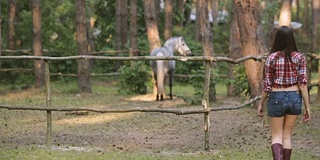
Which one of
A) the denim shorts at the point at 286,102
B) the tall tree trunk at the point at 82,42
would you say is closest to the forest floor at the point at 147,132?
the denim shorts at the point at 286,102

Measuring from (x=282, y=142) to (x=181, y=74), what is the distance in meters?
16.6

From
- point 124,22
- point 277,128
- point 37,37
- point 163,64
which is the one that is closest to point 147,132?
point 277,128

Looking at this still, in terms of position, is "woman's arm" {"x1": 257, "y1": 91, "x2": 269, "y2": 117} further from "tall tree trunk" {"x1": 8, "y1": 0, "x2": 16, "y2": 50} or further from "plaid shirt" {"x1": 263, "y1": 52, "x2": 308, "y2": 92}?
"tall tree trunk" {"x1": 8, "y1": 0, "x2": 16, "y2": 50}

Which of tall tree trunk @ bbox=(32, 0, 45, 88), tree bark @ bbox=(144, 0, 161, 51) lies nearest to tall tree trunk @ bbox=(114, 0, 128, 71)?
tall tree trunk @ bbox=(32, 0, 45, 88)

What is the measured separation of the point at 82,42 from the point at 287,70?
41.3 feet

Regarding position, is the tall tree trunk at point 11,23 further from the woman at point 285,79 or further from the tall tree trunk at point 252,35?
the woman at point 285,79

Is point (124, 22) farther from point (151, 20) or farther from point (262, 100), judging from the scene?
point (262, 100)

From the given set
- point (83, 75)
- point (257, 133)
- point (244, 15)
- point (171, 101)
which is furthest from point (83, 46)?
point (257, 133)

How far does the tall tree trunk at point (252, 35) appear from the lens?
11.3 metres

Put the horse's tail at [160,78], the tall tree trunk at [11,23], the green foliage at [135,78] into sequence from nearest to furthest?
1. the horse's tail at [160,78]
2. the green foliage at [135,78]
3. the tall tree trunk at [11,23]

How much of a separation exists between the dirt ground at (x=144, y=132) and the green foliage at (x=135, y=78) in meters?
4.71

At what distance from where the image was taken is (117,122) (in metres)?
11.7

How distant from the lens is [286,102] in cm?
621

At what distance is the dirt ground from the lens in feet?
28.7
